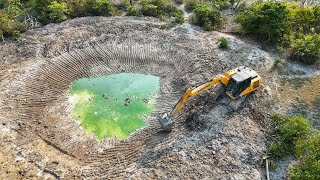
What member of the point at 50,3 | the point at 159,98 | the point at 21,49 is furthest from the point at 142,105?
the point at 50,3

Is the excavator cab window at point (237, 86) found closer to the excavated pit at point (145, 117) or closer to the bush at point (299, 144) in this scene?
the excavated pit at point (145, 117)

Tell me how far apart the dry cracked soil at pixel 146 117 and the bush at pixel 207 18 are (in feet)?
2.67

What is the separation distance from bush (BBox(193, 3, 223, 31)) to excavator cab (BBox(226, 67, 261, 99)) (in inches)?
307

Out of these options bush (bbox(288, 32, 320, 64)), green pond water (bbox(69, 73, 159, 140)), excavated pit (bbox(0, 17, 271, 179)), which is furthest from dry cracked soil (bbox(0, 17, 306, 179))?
bush (bbox(288, 32, 320, 64))

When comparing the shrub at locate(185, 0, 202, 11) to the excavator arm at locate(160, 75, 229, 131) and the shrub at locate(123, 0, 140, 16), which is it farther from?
the excavator arm at locate(160, 75, 229, 131)

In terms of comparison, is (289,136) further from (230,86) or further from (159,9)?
(159,9)

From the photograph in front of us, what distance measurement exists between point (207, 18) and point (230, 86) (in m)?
8.98

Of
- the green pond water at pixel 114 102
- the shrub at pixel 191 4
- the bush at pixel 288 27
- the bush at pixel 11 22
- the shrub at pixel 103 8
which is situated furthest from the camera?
the shrub at pixel 191 4

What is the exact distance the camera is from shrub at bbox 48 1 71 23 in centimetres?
2424

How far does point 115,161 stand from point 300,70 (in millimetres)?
13046

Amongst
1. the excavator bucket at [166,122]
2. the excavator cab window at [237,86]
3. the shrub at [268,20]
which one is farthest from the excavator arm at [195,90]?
the shrub at [268,20]

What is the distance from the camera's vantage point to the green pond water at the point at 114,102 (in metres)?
18.3

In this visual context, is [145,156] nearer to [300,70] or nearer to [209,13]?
[300,70]

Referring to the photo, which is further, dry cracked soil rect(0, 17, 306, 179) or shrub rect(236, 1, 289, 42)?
shrub rect(236, 1, 289, 42)
